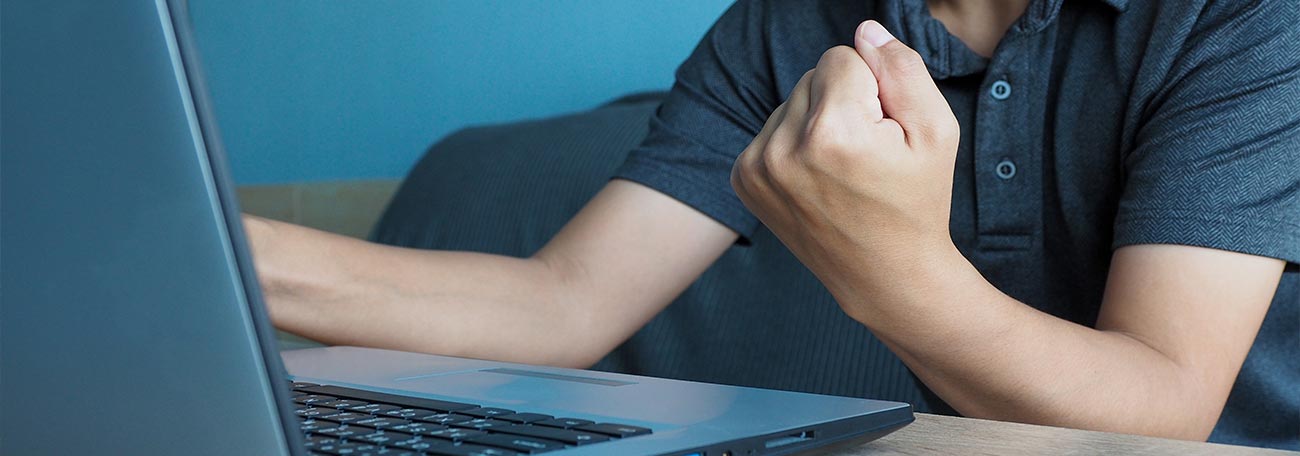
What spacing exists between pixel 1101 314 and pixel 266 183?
1638 mm

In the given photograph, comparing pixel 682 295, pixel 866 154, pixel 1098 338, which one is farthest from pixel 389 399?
pixel 682 295

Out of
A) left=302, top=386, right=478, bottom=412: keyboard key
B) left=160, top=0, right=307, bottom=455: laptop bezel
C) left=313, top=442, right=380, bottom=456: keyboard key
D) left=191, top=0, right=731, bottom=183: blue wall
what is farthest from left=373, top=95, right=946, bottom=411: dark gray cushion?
left=160, top=0, right=307, bottom=455: laptop bezel

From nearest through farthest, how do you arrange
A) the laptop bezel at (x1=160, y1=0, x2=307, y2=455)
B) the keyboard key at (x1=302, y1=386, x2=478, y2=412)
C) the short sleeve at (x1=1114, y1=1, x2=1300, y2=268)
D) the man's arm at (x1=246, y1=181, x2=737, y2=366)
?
the laptop bezel at (x1=160, y1=0, x2=307, y2=455)
the keyboard key at (x1=302, y1=386, x2=478, y2=412)
the short sleeve at (x1=1114, y1=1, x2=1300, y2=268)
the man's arm at (x1=246, y1=181, x2=737, y2=366)

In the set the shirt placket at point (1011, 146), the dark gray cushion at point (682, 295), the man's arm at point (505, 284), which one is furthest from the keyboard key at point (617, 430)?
the dark gray cushion at point (682, 295)

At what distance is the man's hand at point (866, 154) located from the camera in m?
0.50

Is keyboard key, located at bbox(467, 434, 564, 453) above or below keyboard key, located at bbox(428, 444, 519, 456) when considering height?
above

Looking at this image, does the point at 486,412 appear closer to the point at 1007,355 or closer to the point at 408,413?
the point at 408,413

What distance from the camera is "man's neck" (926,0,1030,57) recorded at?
84cm

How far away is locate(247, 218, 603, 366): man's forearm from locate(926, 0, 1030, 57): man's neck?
341 millimetres

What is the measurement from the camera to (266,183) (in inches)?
80.5

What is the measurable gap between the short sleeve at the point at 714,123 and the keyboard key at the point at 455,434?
51 cm

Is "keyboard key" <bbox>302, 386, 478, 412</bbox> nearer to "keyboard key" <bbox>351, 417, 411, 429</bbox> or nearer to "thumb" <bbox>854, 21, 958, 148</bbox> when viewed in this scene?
"keyboard key" <bbox>351, 417, 411, 429</bbox>

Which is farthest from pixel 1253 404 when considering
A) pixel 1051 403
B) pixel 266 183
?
pixel 266 183

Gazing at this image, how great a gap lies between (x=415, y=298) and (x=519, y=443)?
0.43 m
